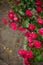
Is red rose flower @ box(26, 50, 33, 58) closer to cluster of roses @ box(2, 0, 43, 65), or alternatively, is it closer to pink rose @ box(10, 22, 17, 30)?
cluster of roses @ box(2, 0, 43, 65)

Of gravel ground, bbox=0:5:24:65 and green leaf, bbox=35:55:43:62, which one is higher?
gravel ground, bbox=0:5:24:65

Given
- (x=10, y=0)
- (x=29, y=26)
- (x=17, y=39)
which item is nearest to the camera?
(x=29, y=26)

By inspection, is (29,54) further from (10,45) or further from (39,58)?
(10,45)

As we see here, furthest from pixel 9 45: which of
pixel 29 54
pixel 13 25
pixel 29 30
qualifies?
pixel 29 54

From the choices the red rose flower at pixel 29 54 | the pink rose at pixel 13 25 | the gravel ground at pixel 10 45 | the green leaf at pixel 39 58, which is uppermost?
the pink rose at pixel 13 25

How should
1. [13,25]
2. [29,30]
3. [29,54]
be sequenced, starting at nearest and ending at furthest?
[29,54] < [29,30] < [13,25]

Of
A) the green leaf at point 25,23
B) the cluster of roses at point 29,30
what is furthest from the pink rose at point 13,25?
the green leaf at point 25,23

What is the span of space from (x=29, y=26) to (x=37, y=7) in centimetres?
61

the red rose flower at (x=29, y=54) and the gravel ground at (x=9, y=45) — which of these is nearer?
the red rose flower at (x=29, y=54)

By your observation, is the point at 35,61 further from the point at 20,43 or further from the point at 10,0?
the point at 10,0

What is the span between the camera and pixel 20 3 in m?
3.67

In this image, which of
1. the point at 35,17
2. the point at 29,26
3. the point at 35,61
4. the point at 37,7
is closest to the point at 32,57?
the point at 35,61

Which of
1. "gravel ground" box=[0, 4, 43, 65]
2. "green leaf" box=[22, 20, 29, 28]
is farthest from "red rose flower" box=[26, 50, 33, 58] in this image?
"green leaf" box=[22, 20, 29, 28]

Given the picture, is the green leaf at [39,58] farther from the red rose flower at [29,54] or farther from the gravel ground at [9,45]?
the gravel ground at [9,45]
